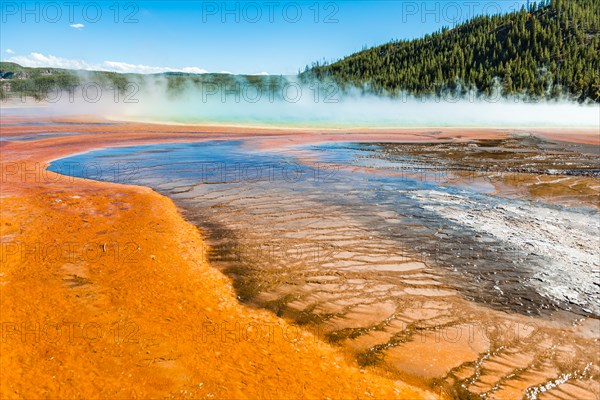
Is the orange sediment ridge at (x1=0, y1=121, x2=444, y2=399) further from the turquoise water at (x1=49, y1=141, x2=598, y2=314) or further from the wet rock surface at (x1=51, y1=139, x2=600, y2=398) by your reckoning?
the turquoise water at (x1=49, y1=141, x2=598, y2=314)

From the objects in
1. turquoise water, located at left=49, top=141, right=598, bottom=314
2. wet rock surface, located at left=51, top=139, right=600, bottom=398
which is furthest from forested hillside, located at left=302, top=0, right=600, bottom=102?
wet rock surface, located at left=51, top=139, right=600, bottom=398

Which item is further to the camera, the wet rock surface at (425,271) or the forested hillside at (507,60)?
the forested hillside at (507,60)

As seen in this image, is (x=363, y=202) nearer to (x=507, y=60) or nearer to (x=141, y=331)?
(x=141, y=331)

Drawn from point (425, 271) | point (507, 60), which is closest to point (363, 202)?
point (425, 271)

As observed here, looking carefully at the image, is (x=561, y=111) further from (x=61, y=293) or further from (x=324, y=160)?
(x=61, y=293)

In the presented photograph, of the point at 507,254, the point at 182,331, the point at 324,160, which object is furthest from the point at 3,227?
the point at 324,160

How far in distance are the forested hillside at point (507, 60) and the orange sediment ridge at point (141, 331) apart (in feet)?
267

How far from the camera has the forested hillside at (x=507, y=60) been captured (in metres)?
73.8

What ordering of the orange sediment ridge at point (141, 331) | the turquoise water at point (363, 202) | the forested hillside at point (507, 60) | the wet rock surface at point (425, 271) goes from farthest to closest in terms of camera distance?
the forested hillside at point (507, 60), the turquoise water at point (363, 202), the wet rock surface at point (425, 271), the orange sediment ridge at point (141, 331)

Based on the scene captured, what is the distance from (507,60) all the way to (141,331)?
10283cm

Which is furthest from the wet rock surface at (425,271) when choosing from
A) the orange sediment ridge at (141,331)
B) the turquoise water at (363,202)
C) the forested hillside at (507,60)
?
the forested hillside at (507,60)

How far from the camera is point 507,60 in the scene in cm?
8731

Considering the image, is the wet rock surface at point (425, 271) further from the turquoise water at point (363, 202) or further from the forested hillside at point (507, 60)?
the forested hillside at point (507, 60)

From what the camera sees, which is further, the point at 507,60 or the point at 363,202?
the point at 507,60
